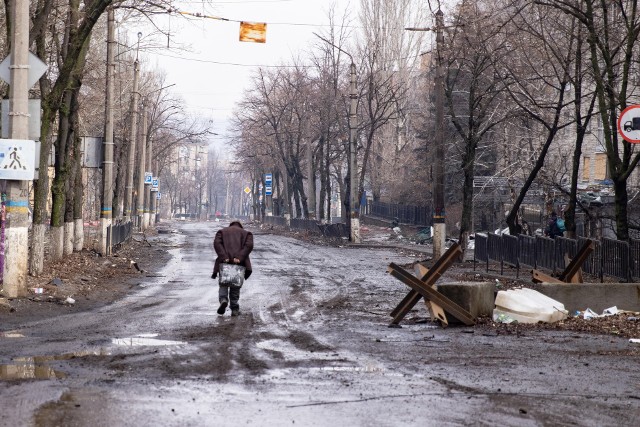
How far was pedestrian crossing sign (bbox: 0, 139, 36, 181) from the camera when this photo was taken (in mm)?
15930

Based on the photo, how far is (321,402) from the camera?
7.79 meters

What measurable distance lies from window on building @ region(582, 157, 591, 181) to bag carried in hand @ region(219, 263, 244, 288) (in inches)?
1941

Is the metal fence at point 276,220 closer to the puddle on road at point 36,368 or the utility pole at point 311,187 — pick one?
the utility pole at point 311,187

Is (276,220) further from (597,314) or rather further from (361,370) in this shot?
(361,370)

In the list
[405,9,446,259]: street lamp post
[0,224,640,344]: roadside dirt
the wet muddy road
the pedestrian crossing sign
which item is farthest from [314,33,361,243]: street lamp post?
the pedestrian crossing sign

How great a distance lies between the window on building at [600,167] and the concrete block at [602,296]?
147 feet

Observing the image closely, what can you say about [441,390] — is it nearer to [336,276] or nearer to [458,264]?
[336,276]

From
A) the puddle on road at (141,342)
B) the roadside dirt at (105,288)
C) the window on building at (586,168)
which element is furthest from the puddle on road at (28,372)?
the window on building at (586,168)

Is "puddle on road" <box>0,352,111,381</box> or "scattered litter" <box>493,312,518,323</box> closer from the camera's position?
"puddle on road" <box>0,352,111,381</box>

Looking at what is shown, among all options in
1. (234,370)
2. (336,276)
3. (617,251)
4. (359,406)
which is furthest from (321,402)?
(336,276)

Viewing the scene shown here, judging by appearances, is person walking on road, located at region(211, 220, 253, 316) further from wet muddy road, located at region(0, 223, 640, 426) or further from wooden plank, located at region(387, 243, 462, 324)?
wooden plank, located at region(387, 243, 462, 324)

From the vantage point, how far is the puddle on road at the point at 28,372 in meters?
8.69

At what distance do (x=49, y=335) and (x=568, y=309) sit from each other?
27.4 ft

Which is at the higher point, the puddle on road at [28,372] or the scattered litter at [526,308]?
the scattered litter at [526,308]
